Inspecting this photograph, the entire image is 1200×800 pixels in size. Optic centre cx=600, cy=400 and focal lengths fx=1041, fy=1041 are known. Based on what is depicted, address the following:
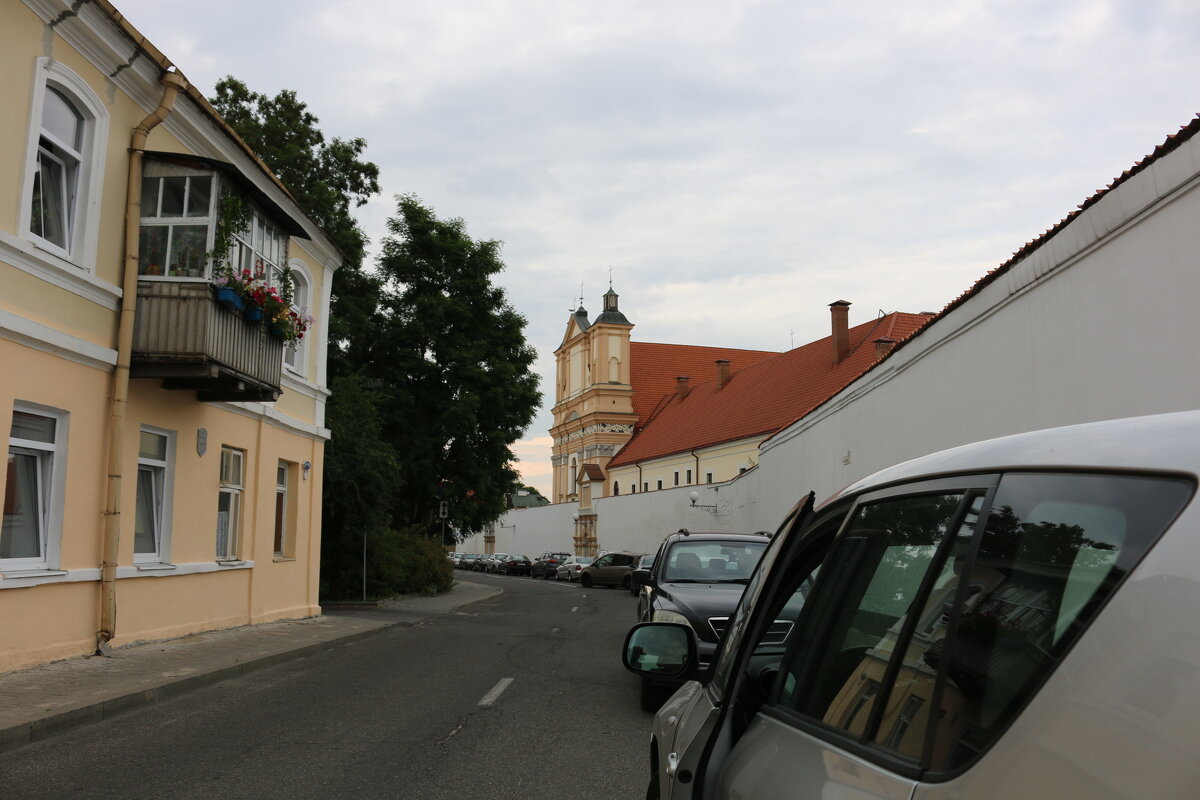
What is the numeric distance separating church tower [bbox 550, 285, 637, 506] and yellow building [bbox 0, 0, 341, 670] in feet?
187

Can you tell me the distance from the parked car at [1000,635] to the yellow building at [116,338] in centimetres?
1054

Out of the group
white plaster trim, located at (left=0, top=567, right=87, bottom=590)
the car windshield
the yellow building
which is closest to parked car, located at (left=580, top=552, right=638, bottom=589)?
the yellow building

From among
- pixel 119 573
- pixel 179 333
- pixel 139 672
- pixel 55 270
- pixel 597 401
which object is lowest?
pixel 139 672

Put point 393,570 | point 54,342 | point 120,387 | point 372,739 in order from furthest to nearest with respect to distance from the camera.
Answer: point 393,570
point 120,387
point 54,342
point 372,739

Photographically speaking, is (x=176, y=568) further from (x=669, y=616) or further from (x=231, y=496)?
(x=669, y=616)

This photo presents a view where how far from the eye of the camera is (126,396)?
1277 cm

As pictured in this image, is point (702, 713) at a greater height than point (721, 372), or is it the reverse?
point (721, 372)

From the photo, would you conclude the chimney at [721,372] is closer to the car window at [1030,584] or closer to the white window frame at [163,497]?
the white window frame at [163,497]

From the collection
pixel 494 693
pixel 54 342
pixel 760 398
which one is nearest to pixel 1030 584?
pixel 494 693

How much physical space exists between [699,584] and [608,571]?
104ft

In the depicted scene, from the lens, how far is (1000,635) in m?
1.56

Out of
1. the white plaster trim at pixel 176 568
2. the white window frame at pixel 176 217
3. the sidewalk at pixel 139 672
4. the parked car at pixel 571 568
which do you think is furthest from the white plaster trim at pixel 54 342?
the parked car at pixel 571 568

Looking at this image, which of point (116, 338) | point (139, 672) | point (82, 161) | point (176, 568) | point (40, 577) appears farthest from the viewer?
point (176, 568)

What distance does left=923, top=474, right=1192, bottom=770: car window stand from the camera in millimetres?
1358
